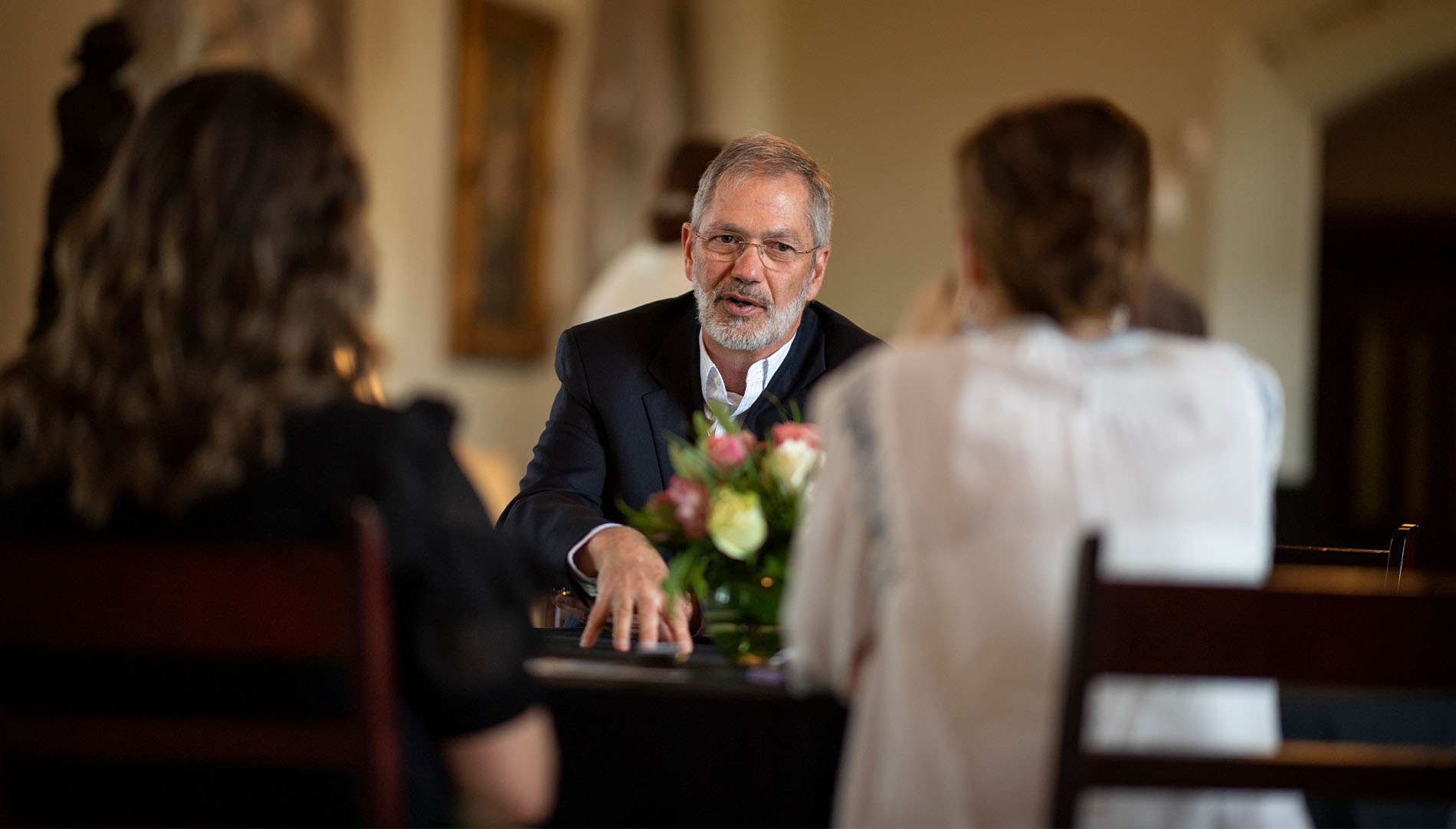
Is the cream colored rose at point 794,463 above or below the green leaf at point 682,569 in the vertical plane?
above

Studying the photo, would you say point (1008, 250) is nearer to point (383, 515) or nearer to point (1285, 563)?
point (383, 515)

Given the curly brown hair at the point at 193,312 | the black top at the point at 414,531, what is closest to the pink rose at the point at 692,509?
the black top at the point at 414,531

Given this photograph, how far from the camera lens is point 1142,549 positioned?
1492 mm

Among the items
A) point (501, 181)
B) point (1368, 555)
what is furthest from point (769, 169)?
point (501, 181)

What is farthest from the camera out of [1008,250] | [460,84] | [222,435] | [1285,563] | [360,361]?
[460,84]

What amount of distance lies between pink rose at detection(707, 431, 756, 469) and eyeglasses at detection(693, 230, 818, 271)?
953 millimetres

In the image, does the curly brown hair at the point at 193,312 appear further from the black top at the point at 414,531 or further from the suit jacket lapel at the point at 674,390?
the suit jacket lapel at the point at 674,390

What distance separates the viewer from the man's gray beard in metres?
2.84

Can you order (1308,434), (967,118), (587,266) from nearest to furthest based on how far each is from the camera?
1. (587,266)
2. (1308,434)
3. (967,118)

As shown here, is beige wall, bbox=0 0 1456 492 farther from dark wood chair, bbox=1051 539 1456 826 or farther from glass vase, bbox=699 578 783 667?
dark wood chair, bbox=1051 539 1456 826

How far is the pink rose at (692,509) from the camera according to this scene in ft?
6.20

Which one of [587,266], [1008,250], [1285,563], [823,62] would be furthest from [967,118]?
[1008,250]

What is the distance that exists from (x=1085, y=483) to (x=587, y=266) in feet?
18.6

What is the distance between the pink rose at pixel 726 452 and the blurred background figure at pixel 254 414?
0.55m
